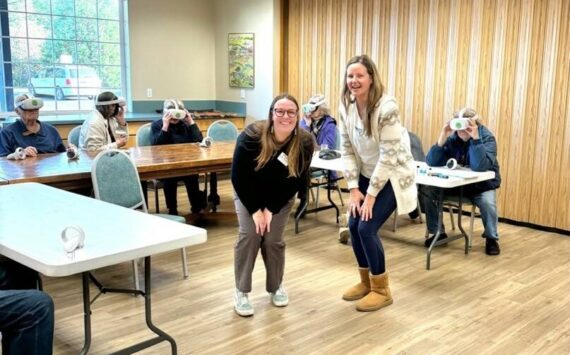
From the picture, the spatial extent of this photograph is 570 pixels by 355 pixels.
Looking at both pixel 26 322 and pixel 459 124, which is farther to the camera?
pixel 459 124

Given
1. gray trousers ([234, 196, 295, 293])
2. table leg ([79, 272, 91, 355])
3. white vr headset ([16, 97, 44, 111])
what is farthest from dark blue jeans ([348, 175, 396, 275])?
white vr headset ([16, 97, 44, 111])

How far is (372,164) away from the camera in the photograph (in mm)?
3039

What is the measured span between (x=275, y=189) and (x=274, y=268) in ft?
1.55

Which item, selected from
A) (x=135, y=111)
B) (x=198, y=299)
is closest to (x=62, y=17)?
(x=135, y=111)

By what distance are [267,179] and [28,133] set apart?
2.48m

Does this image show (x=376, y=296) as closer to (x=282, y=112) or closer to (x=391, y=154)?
(x=391, y=154)

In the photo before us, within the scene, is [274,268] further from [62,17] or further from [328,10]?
[62,17]

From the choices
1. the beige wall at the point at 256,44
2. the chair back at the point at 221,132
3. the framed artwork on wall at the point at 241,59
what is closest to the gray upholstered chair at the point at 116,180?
the chair back at the point at 221,132

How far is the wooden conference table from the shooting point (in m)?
3.42

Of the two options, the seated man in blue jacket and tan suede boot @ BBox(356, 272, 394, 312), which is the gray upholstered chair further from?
the seated man in blue jacket

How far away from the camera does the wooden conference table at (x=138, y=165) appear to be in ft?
11.2

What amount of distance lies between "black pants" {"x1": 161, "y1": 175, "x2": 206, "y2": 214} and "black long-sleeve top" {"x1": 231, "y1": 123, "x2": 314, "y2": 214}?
7.23 ft

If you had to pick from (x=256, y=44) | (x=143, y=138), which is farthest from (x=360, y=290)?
(x=256, y=44)

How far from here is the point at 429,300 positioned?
3.32m
